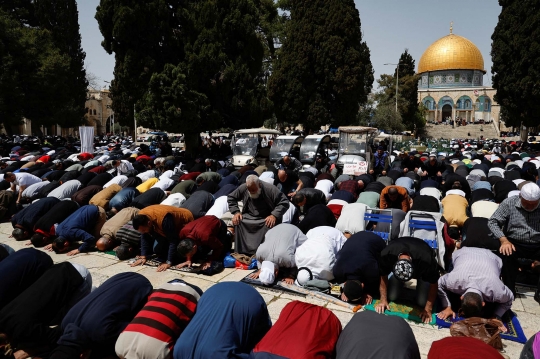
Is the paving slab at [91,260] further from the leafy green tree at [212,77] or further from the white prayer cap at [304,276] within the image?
the leafy green tree at [212,77]

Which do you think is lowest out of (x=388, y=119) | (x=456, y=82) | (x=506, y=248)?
(x=506, y=248)

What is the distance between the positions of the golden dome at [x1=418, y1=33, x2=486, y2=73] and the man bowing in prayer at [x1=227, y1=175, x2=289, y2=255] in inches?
2582

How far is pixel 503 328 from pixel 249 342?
117 inches

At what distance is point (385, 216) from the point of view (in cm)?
687

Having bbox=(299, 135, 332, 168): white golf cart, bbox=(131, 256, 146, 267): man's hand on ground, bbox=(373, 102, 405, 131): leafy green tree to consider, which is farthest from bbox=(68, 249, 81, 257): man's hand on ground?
bbox=(373, 102, 405, 131): leafy green tree

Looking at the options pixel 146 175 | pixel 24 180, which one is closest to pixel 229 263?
pixel 146 175

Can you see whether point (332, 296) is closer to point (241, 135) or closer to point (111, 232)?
point (111, 232)

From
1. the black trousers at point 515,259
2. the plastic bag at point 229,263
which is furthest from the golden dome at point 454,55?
the plastic bag at point 229,263

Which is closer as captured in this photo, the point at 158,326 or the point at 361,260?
the point at 158,326

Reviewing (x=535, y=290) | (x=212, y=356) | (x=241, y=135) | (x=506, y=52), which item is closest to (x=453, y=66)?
(x=506, y=52)

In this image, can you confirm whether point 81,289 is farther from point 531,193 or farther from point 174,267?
point 531,193

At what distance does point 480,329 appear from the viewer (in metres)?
4.35

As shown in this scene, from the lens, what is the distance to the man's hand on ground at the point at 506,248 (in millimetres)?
5266

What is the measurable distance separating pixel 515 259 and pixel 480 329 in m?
1.62
